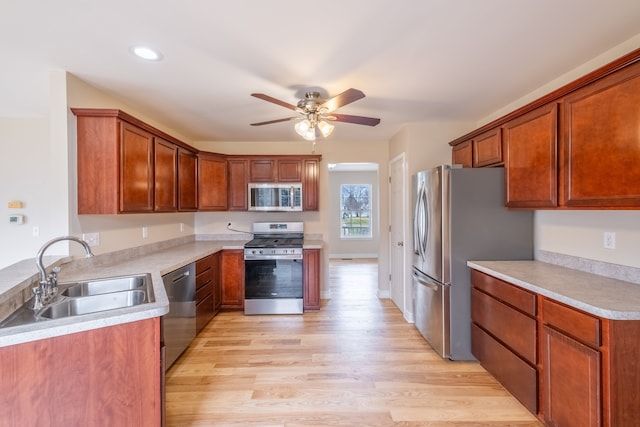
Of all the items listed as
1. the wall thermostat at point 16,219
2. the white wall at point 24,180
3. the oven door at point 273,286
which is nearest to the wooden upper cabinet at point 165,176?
the oven door at point 273,286

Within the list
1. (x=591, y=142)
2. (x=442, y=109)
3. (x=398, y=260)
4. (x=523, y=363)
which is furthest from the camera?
(x=398, y=260)

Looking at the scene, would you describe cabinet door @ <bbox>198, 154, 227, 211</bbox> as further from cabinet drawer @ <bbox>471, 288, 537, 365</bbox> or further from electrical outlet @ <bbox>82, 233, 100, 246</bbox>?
cabinet drawer @ <bbox>471, 288, 537, 365</bbox>

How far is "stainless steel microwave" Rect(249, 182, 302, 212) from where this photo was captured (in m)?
4.10

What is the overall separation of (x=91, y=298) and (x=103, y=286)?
8.2 inches

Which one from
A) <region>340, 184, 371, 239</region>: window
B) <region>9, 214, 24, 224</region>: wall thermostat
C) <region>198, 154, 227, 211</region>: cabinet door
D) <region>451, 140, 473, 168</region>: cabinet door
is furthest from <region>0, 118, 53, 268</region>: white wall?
<region>340, 184, 371, 239</region>: window

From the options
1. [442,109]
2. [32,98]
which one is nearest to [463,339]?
[442,109]

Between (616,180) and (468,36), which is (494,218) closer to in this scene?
(616,180)

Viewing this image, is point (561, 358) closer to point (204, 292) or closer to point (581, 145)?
point (581, 145)

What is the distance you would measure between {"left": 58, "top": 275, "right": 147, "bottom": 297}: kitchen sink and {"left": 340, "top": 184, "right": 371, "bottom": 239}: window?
606cm

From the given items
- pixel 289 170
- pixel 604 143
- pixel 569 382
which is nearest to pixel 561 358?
pixel 569 382

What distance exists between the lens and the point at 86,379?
50.8 inches

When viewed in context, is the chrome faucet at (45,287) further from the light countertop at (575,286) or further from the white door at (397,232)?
the white door at (397,232)

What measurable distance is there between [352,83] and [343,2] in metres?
0.92

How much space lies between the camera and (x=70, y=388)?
1.27 m
